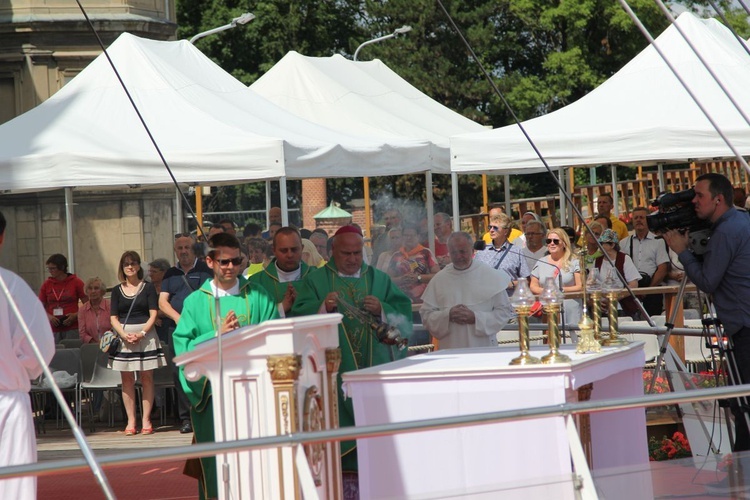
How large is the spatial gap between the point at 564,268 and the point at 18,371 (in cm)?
Answer: 600

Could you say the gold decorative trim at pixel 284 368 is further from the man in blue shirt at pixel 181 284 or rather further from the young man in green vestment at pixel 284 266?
the man in blue shirt at pixel 181 284

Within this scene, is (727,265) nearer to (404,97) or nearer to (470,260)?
(470,260)

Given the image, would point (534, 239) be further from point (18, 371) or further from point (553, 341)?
point (18, 371)

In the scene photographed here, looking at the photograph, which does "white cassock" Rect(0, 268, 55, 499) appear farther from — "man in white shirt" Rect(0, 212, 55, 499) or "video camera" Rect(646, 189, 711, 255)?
"video camera" Rect(646, 189, 711, 255)

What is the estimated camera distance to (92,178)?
10.8 metres

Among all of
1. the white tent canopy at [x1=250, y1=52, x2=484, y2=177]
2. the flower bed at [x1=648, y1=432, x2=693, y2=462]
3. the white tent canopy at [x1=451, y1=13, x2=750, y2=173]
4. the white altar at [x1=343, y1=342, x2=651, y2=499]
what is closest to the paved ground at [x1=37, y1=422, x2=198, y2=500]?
the white altar at [x1=343, y1=342, x2=651, y2=499]

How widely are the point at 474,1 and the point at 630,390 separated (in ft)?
138

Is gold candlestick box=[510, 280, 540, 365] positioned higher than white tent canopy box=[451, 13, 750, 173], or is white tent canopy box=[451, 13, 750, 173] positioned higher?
white tent canopy box=[451, 13, 750, 173]

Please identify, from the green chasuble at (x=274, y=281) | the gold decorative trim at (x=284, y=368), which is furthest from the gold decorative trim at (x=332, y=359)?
the green chasuble at (x=274, y=281)

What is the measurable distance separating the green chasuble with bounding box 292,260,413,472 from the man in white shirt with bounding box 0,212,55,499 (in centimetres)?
190

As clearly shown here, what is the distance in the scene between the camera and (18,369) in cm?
575

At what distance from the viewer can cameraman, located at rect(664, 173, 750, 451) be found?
22.9 ft

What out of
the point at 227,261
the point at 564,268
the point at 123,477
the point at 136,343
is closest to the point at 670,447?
the point at 564,268

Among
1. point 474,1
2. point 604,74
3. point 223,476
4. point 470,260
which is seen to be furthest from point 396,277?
point 474,1
